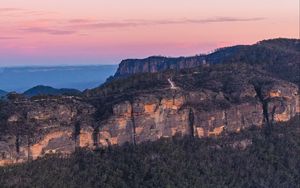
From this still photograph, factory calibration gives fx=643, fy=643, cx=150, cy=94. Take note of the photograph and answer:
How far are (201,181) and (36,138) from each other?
1478 centimetres

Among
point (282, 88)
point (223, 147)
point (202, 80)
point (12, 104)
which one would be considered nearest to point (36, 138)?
point (12, 104)

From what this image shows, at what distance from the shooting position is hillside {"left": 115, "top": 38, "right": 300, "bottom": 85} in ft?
278

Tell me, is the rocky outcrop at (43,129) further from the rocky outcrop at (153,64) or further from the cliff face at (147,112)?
the rocky outcrop at (153,64)

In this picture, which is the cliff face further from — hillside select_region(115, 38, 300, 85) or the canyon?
hillside select_region(115, 38, 300, 85)

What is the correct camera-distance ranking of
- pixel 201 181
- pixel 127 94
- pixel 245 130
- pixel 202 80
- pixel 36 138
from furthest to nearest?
pixel 202 80 < pixel 245 130 < pixel 127 94 < pixel 201 181 < pixel 36 138

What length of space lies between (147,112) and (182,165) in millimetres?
5919

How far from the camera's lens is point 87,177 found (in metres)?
52.4

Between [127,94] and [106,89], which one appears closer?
[127,94]

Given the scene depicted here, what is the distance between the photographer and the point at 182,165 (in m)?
57.3

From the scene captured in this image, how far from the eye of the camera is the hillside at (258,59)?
84.6m

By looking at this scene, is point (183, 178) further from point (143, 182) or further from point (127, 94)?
point (127, 94)

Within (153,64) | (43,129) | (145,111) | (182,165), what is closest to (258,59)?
(153,64)

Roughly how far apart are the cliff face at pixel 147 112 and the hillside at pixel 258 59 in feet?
39.2

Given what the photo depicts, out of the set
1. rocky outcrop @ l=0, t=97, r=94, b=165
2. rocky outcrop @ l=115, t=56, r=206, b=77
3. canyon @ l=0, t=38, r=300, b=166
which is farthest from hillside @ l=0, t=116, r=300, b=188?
rocky outcrop @ l=115, t=56, r=206, b=77
